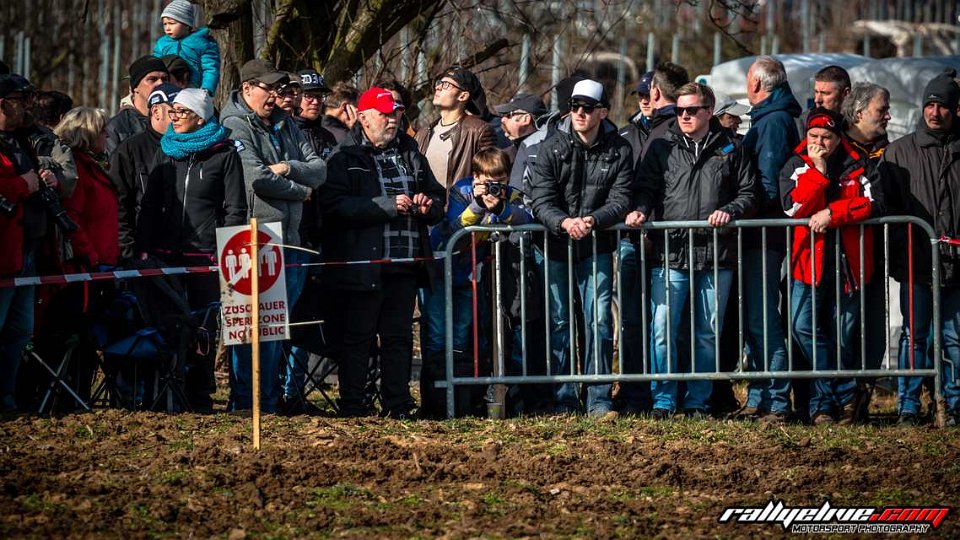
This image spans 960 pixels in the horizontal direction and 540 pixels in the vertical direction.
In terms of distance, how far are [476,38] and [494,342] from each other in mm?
6163

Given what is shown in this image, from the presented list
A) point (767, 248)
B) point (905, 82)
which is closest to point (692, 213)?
point (767, 248)

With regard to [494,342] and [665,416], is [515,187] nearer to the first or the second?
[494,342]

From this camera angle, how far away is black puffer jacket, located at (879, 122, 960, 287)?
10266 mm

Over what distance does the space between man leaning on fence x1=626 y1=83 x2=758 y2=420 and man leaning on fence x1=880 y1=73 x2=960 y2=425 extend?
1143 mm

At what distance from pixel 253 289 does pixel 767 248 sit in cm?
392

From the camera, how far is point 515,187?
10648mm

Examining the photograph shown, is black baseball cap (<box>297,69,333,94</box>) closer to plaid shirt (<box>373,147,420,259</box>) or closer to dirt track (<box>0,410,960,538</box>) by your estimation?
plaid shirt (<box>373,147,420,259</box>)

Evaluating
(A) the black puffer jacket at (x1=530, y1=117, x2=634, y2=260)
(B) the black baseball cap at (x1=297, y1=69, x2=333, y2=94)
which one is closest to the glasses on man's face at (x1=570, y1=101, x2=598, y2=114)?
(A) the black puffer jacket at (x1=530, y1=117, x2=634, y2=260)

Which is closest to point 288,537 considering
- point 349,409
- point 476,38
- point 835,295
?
point 349,409

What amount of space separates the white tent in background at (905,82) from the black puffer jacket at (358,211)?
23.6 feet

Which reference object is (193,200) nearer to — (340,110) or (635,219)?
(340,110)

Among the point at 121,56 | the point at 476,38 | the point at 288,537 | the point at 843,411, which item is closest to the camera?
the point at 288,537

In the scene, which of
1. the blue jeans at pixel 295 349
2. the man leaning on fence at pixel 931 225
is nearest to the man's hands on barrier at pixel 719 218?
the man leaning on fence at pixel 931 225

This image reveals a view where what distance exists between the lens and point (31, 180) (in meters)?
9.12
